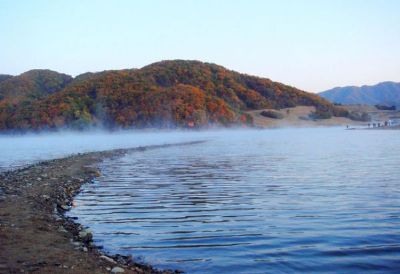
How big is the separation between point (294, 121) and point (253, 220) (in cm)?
13325

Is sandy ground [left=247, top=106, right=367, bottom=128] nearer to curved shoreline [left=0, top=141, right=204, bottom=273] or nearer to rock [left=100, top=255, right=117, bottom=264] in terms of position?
curved shoreline [left=0, top=141, right=204, bottom=273]

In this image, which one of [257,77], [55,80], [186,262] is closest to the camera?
[186,262]

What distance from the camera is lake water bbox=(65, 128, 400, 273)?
923 centimetres

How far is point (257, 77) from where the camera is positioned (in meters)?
172

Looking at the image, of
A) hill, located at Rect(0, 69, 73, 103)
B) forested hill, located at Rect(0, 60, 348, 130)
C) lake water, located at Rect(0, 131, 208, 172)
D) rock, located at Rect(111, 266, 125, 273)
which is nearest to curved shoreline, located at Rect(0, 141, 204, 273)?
rock, located at Rect(111, 266, 125, 273)

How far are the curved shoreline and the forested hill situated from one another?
336ft

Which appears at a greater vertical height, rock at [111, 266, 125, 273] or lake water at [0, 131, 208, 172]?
lake water at [0, 131, 208, 172]

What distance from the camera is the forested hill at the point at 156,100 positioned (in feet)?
398

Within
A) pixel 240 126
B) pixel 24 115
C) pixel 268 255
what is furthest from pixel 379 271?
pixel 24 115

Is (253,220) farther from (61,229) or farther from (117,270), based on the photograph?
(117,270)

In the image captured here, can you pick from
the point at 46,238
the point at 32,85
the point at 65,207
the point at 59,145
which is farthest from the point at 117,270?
the point at 32,85

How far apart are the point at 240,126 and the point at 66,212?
378 ft

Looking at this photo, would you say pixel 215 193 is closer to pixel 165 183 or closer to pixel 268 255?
pixel 165 183

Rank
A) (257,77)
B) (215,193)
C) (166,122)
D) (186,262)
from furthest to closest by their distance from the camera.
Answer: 1. (257,77)
2. (166,122)
3. (215,193)
4. (186,262)
